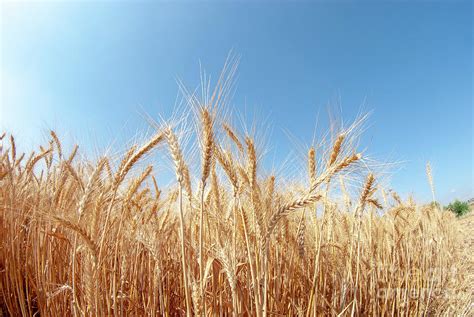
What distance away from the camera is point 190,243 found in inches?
77.4

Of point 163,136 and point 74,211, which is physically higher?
point 163,136

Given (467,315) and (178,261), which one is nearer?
(178,261)

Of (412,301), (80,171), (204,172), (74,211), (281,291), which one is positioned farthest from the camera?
(412,301)

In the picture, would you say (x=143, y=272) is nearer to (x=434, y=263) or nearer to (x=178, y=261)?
(x=178, y=261)

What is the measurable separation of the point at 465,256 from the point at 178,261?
6053mm

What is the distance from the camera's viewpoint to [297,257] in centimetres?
205

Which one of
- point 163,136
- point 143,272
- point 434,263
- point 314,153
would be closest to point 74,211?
point 163,136

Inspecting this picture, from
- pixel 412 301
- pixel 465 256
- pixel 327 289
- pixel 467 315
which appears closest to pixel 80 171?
pixel 327 289

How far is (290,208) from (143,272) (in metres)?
1.34

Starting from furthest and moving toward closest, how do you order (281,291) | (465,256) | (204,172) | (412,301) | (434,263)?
1. (465,256)
2. (434,263)
3. (412,301)
4. (281,291)
5. (204,172)

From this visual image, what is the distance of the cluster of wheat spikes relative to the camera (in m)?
1.35

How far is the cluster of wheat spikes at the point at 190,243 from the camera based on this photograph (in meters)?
1.35

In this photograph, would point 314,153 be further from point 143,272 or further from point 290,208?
point 143,272

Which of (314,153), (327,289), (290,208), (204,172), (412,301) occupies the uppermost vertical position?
(314,153)
